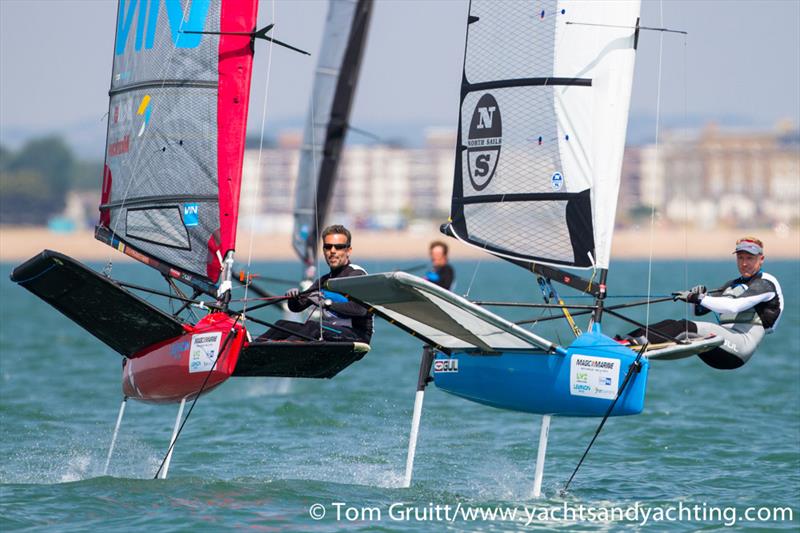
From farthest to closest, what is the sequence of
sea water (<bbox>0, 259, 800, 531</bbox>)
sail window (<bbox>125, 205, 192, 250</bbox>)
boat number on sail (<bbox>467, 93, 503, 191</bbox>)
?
sail window (<bbox>125, 205, 192, 250</bbox>)
boat number on sail (<bbox>467, 93, 503, 191</bbox>)
sea water (<bbox>0, 259, 800, 531</bbox>)

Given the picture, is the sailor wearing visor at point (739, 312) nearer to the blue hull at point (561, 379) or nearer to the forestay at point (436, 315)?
the blue hull at point (561, 379)

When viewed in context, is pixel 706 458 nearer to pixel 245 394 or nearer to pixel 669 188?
pixel 245 394

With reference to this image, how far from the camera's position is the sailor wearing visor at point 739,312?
8359mm

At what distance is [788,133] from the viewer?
280 feet

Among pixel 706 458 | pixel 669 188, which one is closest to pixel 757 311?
pixel 706 458

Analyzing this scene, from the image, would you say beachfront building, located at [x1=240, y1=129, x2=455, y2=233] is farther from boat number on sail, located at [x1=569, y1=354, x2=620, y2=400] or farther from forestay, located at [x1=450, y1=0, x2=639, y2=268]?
boat number on sail, located at [x1=569, y1=354, x2=620, y2=400]

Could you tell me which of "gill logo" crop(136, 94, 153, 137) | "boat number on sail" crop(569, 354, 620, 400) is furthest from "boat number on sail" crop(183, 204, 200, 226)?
"boat number on sail" crop(569, 354, 620, 400)

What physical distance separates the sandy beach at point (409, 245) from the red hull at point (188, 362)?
7823 cm

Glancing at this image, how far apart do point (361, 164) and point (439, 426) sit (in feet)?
463

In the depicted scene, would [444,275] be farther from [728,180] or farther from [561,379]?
[728,180]

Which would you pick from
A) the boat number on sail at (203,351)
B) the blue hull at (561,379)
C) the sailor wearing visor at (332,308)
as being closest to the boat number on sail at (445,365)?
the blue hull at (561,379)

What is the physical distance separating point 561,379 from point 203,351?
224 cm

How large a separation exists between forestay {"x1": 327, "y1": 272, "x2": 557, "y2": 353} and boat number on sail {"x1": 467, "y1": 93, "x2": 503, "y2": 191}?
122 centimetres

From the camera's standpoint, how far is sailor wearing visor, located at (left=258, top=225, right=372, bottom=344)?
334 inches
